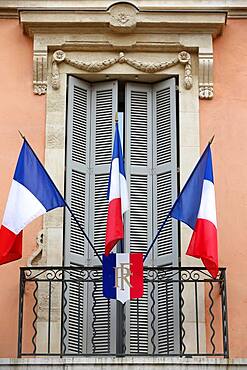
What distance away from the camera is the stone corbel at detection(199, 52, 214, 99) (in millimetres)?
13477

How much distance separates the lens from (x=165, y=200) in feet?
43.2

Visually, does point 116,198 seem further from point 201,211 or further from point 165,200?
point 165,200

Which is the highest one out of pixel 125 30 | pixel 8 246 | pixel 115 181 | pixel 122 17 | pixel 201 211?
pixel 122 17

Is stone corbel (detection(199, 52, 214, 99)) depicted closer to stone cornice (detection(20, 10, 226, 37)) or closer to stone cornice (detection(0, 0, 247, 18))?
stone cornice (detection(20, 10, 226, 37))

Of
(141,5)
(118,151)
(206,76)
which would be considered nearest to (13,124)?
(118,151)

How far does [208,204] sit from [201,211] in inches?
3.8

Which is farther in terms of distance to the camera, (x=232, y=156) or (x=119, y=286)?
(x=232, y=156)

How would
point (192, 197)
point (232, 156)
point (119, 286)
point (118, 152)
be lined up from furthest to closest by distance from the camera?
1. point (232, 156)
2. point (118, 152)
3. point (192, 197)
4. point (119, 286)

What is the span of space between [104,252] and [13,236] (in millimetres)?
1082

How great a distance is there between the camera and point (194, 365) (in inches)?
454

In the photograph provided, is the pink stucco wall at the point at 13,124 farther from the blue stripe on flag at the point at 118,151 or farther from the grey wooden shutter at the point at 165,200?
the grey wooden shutter at the point at 165,200

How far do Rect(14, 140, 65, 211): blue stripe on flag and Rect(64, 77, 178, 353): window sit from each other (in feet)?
2.61

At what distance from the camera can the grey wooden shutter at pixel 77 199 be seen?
495 inches

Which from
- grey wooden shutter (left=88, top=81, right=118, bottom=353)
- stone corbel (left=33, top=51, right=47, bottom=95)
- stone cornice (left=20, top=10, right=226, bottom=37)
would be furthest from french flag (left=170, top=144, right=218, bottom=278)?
stone corbel (left=33, top=51, right=47, bottom=95)
